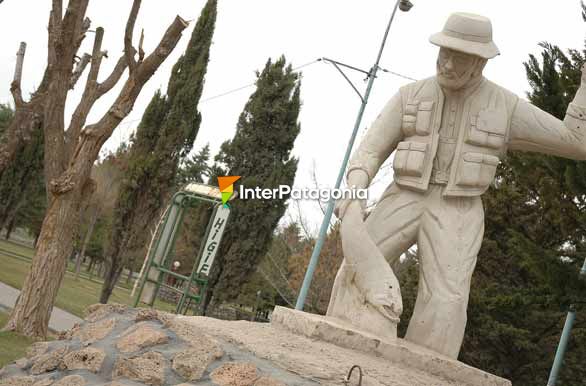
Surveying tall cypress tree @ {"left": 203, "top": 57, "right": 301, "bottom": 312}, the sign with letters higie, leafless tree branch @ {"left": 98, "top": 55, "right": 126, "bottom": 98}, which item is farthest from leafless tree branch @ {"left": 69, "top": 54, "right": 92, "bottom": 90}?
tall cypress tree @ {"left": 203, "top": 57, "right": 301, "bottom": 312}

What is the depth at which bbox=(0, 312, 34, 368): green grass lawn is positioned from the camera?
31.4 ft

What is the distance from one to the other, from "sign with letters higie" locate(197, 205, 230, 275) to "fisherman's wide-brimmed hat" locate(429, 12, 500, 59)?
6.65 metres

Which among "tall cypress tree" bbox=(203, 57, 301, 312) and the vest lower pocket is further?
"tall cypress tree" bbox=(203, 57, 301, 312)

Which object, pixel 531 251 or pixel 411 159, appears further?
pixel 531 251

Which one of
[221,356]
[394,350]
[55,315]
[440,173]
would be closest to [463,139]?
[440,173]

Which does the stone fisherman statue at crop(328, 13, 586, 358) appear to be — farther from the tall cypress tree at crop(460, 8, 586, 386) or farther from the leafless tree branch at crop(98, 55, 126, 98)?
the leafless tree branch at crop(98, 55, 126, 98)

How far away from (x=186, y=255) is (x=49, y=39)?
23.0 meters

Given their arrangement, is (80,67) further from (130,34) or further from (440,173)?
(440,173)

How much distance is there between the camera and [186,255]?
112ft

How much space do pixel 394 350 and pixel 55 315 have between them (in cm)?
1363

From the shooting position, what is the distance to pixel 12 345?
1045cm

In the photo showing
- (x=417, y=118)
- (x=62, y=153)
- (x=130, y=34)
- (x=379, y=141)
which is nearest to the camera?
(x=417, y=118)

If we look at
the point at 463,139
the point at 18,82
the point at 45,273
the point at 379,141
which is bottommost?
the point at 45,273

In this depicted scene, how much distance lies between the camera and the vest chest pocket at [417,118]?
6.38 m
